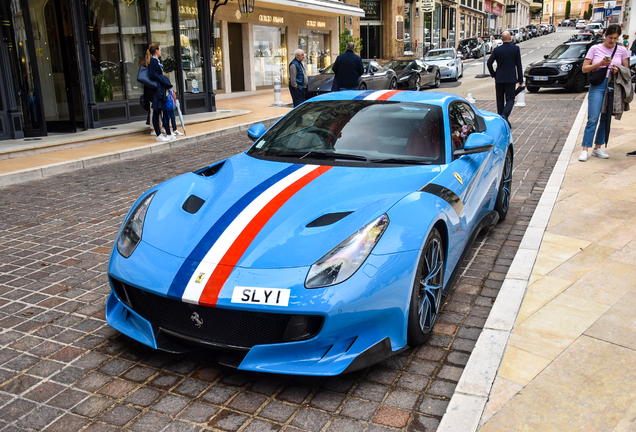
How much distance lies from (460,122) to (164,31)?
1308cm

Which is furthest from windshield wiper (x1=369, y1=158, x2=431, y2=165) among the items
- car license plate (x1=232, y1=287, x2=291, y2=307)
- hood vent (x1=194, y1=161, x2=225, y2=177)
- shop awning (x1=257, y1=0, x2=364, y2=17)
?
shop awning (x1=257, y1=0, x2=364, y2=17)

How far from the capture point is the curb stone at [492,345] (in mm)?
2652

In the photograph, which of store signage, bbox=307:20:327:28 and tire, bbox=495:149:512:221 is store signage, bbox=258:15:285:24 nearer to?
store signage, bbox=307:20:327:28

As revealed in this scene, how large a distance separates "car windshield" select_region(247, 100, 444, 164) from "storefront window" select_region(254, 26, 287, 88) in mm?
20835

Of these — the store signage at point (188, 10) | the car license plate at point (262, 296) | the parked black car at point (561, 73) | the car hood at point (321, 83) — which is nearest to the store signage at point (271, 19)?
the car hood at point (321, 83)

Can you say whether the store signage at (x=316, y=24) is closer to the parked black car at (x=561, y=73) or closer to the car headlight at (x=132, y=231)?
the parked black car at (x=561, y=73)

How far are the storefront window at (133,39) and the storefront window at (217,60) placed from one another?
6.94 meters

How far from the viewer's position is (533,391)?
2846mm

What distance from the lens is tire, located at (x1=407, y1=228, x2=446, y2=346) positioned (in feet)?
10.3

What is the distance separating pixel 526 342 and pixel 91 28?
13196 mm

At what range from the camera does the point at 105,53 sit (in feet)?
45.8

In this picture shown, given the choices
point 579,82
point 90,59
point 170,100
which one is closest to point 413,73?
point 579,82

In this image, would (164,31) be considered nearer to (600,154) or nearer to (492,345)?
(600,154)

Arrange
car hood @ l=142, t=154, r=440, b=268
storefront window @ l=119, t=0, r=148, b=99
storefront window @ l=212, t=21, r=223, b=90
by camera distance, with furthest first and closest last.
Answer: storefront window @ l=212, t=21, r=223, b=90 < storefront window @ l=119, t=0, r=148, b=99 < car hood @ l=142, t=154, r=440, b=268
